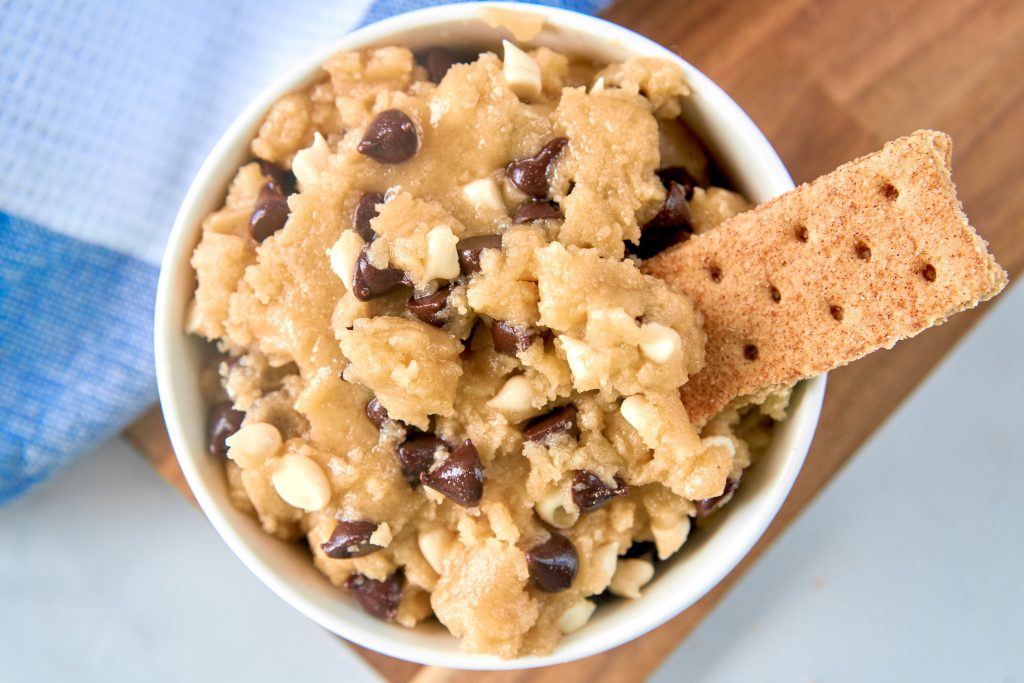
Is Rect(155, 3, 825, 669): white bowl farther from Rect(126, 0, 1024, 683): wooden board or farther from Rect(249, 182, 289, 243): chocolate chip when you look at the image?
Rect(126, 0, 1024, 683): wooden board

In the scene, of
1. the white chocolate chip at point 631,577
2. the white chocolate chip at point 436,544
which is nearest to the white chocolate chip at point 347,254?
the white chocolate chip at point 436,544

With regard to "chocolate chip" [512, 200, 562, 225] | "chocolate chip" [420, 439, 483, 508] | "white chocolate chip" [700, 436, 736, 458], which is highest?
"chocolate chip" [512, 200, 562, 225]

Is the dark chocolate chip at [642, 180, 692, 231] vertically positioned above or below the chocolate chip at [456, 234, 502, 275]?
above

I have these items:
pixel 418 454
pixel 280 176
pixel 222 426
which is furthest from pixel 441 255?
pixel 222 426

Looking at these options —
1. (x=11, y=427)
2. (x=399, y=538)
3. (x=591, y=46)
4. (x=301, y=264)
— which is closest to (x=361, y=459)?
(x=399, y=538)

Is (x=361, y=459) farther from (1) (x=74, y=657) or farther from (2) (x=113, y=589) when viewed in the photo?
(1) (x=74, y=657)

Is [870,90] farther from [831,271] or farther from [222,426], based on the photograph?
[222,426]

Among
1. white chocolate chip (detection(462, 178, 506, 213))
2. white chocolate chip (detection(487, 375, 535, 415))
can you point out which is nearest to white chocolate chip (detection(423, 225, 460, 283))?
white chocolate chip (detection(462, 178, 506, 213))
